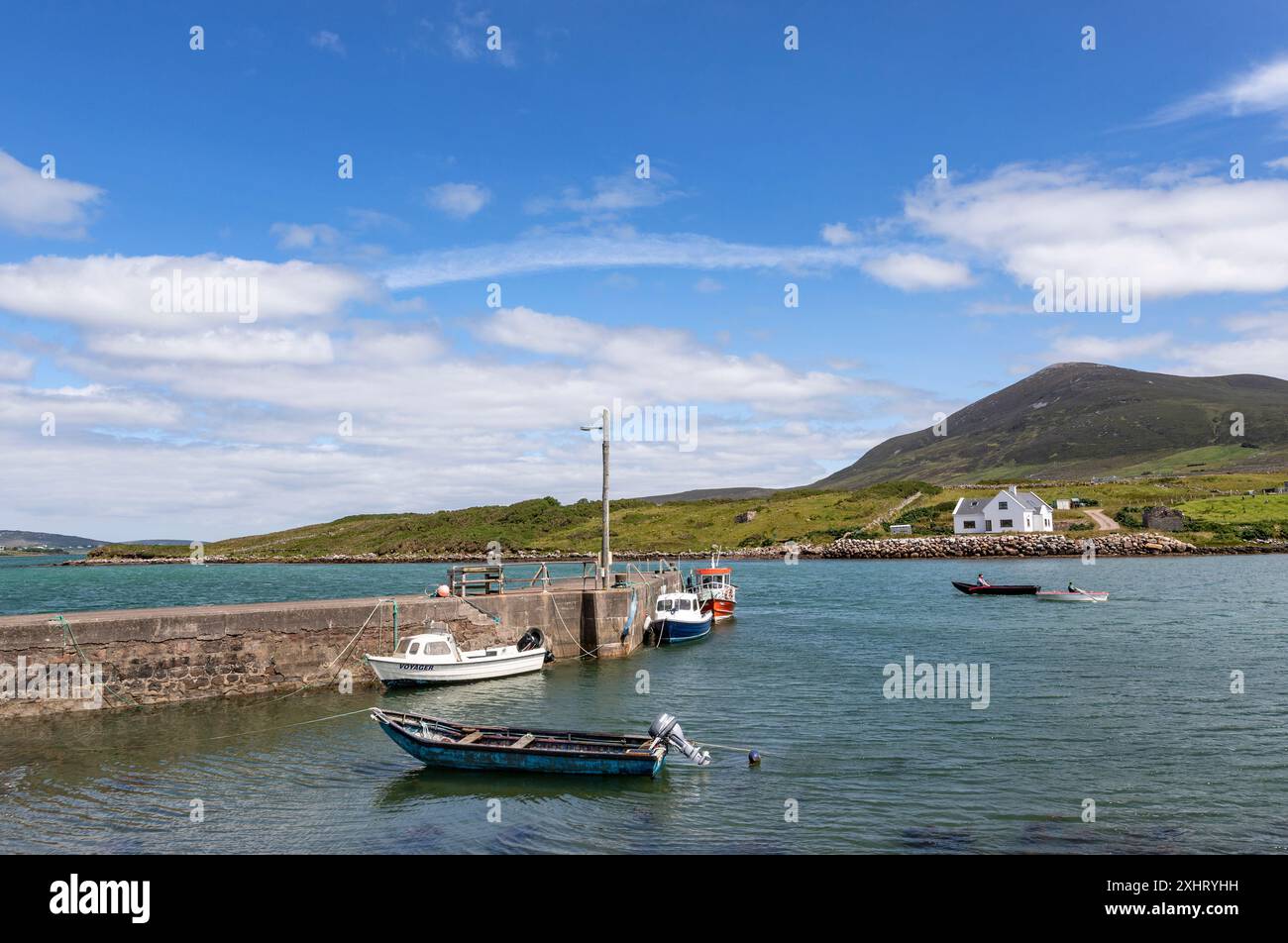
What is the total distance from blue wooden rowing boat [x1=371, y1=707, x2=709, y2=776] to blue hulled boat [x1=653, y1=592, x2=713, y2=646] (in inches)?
981

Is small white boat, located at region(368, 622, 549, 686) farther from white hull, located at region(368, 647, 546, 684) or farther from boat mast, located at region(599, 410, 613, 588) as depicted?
boat mast, located at region(599, 410, 613, 588)

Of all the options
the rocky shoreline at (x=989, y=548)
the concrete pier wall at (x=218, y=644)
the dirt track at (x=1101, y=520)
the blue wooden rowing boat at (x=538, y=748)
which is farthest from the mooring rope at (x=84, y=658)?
the dirt track at (x=1101, y=520)

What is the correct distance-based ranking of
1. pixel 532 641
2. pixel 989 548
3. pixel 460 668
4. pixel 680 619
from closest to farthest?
pixel 460 668 < pixel 532 641 < pixel 680 619 < pixel 989 548

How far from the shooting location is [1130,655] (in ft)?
121

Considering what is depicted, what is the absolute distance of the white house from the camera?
129m

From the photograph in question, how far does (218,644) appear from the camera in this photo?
27.7 m

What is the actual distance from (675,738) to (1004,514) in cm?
12344

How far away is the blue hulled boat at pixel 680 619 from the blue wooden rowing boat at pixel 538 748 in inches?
981

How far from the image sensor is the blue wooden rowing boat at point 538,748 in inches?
758

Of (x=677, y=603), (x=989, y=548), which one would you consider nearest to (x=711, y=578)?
(x=677, y=603)

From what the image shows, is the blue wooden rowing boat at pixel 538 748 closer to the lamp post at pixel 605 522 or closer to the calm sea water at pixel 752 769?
the calm sea water at pixel 752 769

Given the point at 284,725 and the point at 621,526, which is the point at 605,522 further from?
the point at 621,526
